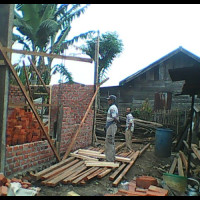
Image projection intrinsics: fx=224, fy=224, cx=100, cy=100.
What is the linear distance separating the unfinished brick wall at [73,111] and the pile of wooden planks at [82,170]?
591 millimetres

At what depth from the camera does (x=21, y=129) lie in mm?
5031

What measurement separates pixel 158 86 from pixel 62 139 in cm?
906

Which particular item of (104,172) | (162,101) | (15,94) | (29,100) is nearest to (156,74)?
(162,101)

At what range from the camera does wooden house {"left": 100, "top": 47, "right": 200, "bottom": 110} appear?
12984 millimetres

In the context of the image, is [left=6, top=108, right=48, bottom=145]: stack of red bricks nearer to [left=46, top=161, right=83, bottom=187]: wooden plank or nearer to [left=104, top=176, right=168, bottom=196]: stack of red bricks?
[left=46, top=161, right=83, bottom=187]: wooden plank

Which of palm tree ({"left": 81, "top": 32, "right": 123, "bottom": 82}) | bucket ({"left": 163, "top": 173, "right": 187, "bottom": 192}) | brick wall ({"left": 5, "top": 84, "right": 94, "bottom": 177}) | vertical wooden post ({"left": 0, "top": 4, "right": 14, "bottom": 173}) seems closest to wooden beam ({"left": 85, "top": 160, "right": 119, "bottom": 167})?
brick wall ({"left": 5, "top": 84, "right": 94, "bottom": 177})

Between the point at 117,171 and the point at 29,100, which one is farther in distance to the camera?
the point at 117,171

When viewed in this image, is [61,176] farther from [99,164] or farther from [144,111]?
[144,111]

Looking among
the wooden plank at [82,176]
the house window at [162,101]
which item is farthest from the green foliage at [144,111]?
the wooden plank at [82,176]

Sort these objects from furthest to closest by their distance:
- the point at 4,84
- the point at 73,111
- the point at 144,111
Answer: the point at 144,111, the point at 73,111, the point at 4,84

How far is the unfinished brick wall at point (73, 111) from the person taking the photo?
636 cm

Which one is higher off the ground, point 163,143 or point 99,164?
point 163,143

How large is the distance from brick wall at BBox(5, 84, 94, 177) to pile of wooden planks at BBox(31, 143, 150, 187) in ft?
1.19

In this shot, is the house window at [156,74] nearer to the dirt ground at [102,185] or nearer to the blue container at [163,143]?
the blue container at [163,143]
